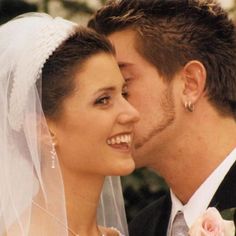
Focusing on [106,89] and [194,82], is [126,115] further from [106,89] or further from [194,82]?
[194,82]

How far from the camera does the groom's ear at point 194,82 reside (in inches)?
192

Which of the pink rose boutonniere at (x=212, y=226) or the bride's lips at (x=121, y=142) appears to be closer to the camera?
the pink rose boutonniere at (x=212, y=226)

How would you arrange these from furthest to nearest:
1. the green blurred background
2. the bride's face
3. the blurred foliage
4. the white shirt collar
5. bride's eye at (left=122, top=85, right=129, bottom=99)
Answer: the blurred foliage → the green blurred background → bride's eye at (left=122, top=85, right=129, bottom=99) → the white shirt collar → the bride's face

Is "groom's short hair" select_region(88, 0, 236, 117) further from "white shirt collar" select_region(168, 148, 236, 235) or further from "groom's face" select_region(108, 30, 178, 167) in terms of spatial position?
"white shirt collar" select_region(168, 148, 236, 235)

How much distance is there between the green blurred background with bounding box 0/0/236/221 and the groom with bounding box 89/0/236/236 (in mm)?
1053

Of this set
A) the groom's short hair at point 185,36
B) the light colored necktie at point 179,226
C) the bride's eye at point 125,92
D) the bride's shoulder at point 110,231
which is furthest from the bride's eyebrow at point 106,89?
the light colored necktie at point 179,226

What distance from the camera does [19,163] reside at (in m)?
4.21

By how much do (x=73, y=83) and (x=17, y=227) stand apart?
2.56 feet

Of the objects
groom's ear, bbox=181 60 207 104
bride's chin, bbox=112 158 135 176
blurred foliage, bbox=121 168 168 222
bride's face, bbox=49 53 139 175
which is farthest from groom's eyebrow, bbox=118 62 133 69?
blurred foliage, bbox=121 168 168 222

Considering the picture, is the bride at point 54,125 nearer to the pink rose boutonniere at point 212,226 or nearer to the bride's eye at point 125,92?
the bride's eye at point 125,92

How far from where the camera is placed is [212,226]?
412 centimetres

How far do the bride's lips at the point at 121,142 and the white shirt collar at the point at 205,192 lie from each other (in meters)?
0.56

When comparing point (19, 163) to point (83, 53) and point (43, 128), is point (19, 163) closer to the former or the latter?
point (43, 128)

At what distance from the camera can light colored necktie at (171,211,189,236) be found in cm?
477
